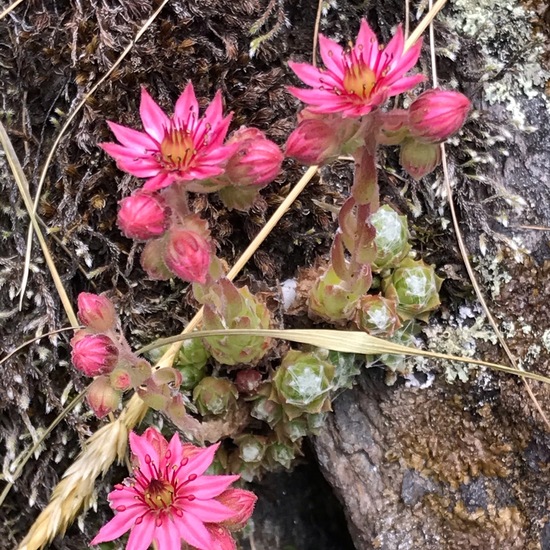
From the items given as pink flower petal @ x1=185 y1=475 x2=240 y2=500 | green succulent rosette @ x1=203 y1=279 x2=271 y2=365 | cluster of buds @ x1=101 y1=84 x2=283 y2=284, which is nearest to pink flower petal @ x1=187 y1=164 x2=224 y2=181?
cluster of buds @ x1=101 y1=84 x2=283 y2=284

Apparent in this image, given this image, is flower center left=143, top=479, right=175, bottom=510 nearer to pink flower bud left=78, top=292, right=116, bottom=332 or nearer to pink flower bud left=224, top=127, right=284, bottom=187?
pink flower bud left=78, top=292, right=116, bottom=332

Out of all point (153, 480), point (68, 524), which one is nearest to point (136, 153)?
point (153, 480)

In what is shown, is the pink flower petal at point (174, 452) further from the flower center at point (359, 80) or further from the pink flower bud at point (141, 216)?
the flower center at point (359, 80)

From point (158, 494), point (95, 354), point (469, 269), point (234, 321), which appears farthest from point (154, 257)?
point (469, 269)

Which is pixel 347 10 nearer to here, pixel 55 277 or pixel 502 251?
pixel 502 251

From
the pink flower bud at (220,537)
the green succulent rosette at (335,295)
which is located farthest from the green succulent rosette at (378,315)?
the pink flower bud at (220,537)
